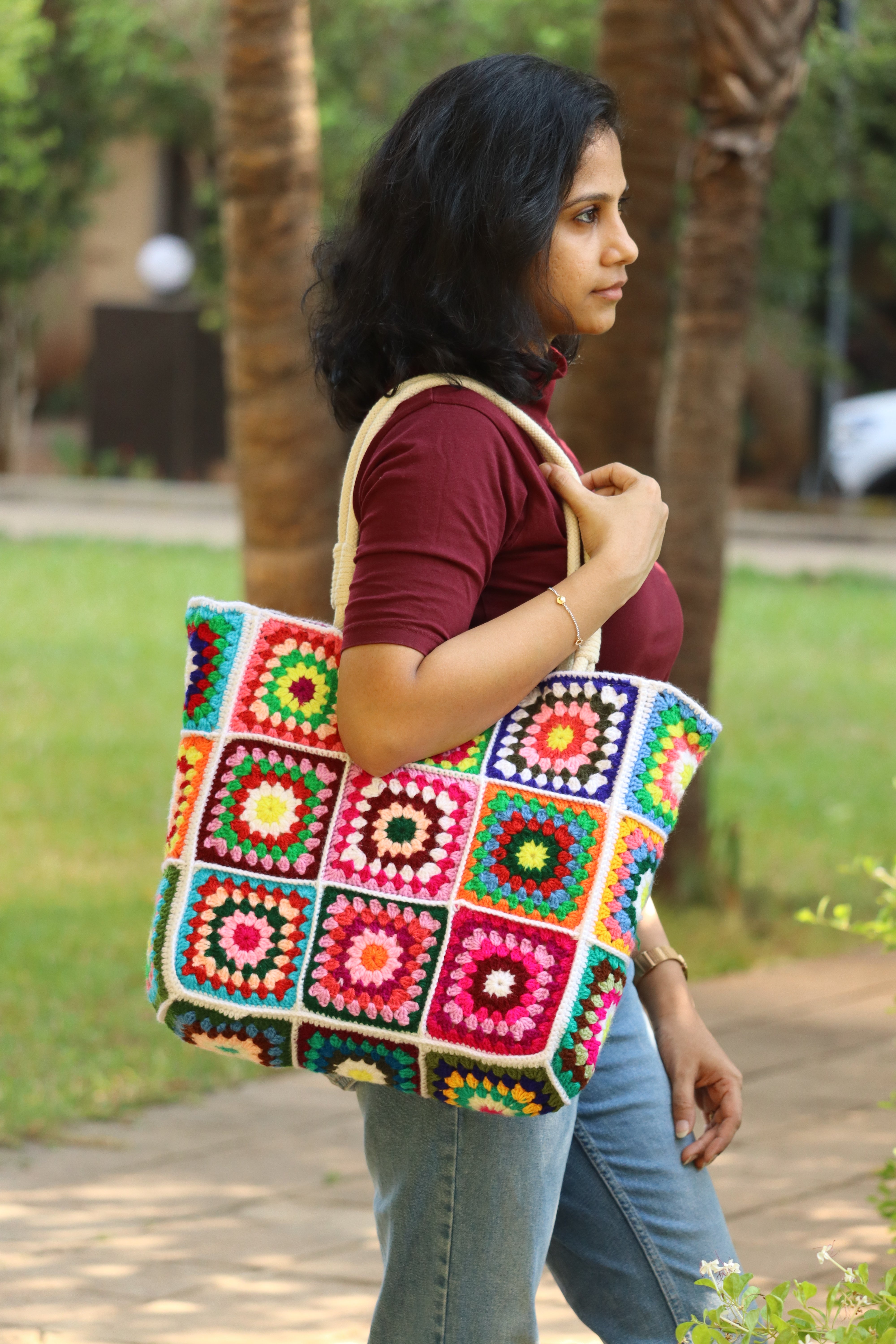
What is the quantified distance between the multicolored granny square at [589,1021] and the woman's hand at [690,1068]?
360 mm

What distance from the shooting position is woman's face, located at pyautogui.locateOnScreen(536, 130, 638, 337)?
1.94 metres

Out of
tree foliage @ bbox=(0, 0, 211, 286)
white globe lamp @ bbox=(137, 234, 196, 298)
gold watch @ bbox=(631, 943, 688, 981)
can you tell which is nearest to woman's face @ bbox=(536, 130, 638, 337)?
gold watch @ bbox=(631, 943, 688, 981)

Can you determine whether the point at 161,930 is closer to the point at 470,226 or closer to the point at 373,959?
the point at 373,959

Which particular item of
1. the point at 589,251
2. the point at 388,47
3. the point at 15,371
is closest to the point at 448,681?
the point at 589,251

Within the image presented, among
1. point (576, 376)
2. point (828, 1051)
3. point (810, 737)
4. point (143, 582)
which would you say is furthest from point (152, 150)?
Answer: point (828, 1051)

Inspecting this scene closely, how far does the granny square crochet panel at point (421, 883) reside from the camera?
1.78 m

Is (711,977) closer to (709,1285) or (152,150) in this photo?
(709,1285)

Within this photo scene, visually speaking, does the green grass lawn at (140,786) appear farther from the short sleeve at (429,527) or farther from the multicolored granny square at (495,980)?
the short sleeve at (429,527)

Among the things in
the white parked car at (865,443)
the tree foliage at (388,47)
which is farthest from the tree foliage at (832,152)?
the tree foliage at (388,47)

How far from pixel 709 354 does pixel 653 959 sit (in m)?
3.90

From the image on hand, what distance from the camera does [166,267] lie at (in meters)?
23.6

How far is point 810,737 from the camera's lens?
31.4 feet

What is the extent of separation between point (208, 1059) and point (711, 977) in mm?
1694

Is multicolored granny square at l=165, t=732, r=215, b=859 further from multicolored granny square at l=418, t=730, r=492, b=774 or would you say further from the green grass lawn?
the green grass lawn
